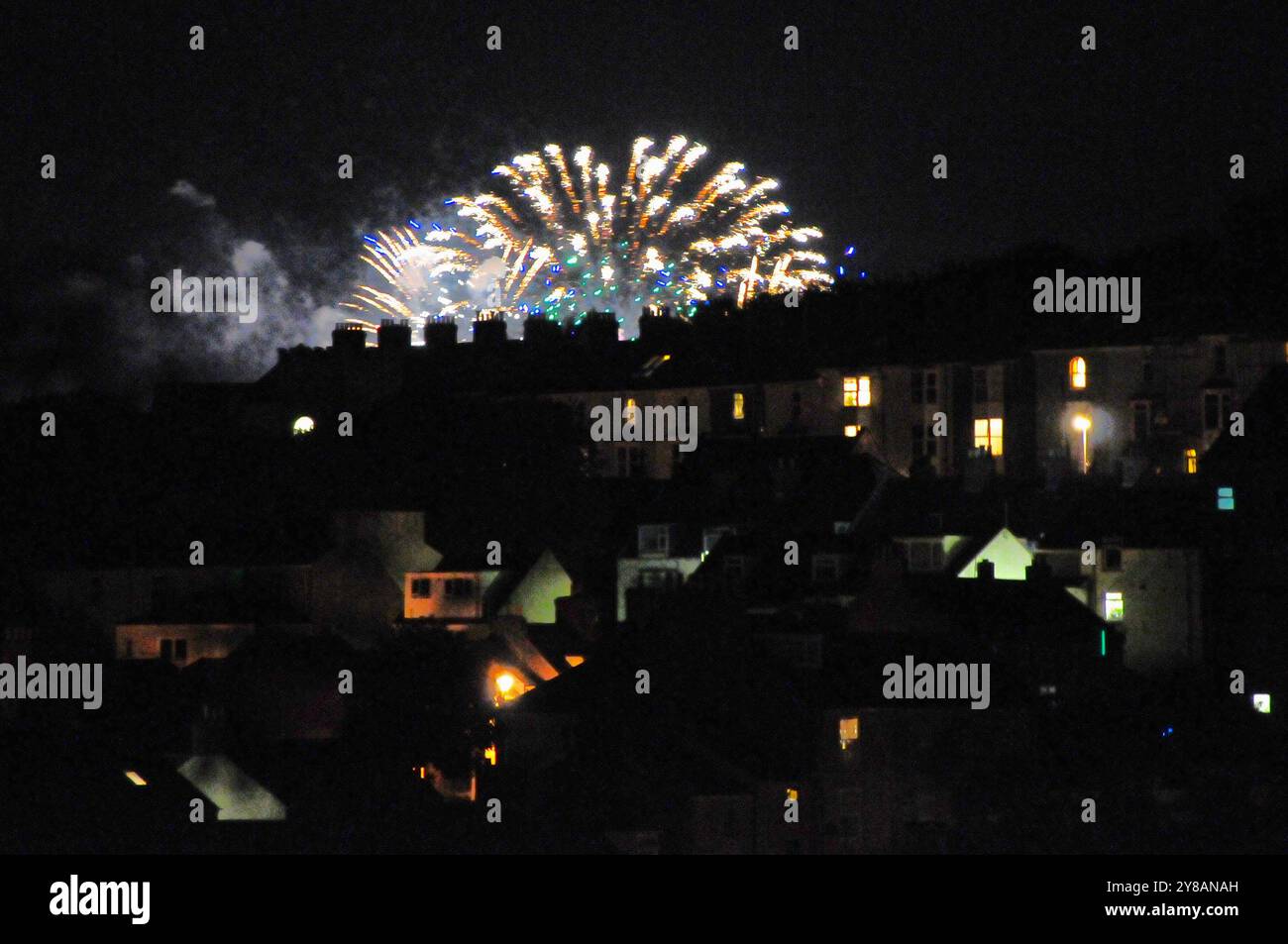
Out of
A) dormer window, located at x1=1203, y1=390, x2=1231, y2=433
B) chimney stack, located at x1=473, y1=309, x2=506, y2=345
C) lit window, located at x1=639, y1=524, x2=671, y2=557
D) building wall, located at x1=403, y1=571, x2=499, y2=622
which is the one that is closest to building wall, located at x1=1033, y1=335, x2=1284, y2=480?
dormer window, located at x1=1203, y1=390, x2=1231, y2=433

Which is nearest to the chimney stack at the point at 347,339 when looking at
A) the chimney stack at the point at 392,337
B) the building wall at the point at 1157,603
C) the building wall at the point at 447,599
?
the chimney stack at the point at 392,337

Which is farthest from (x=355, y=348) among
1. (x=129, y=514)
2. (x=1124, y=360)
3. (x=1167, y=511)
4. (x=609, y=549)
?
(x=1167, y=511)

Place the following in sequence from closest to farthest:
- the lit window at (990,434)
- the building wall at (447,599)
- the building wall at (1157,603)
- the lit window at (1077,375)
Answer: the building wall at (1157,603)
the building wall at (447,599)
the lit window at (1077,375)
the lit window at (990,434)

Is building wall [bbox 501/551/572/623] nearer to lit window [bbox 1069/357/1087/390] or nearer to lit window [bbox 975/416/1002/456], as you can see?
lit window [bbox 975/416/1002/456]

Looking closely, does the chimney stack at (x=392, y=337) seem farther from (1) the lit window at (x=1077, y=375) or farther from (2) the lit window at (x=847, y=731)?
(2) the lit window at (x=847, y=731)

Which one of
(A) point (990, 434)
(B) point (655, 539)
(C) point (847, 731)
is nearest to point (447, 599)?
(B) point (655, 539)

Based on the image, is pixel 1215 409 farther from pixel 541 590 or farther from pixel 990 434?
pixel 541 590
